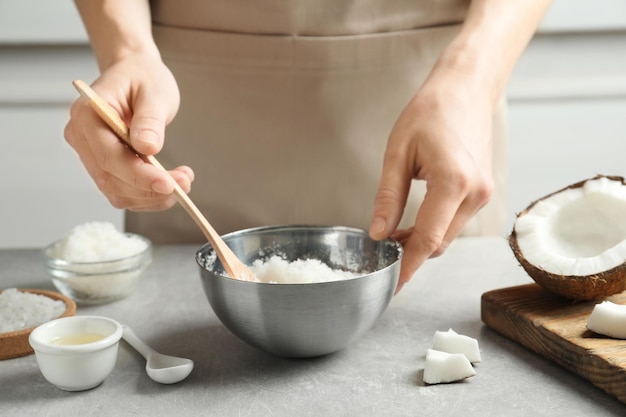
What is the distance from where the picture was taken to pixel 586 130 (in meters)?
2.66

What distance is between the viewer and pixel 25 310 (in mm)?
1065

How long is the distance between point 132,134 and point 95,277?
27cm

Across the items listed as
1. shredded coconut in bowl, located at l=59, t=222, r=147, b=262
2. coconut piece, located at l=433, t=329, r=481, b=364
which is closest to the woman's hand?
coconut piece, located at l=433, t=329, r=481, b=364

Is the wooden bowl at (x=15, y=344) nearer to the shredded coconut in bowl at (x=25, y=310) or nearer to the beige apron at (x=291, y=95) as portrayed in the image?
the shredded coconut in bowl at (x=25, y=310)

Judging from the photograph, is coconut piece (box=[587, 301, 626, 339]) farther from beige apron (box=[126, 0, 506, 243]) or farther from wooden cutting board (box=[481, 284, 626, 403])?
beige apron (box=[126, 0, 506, 243])

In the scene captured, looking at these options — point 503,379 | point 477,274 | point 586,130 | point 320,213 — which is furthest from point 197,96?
point 586,130

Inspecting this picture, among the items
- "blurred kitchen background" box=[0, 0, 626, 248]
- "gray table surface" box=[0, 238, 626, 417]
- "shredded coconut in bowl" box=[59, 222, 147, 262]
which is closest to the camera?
"gray table surface" box=[0, 238, 626, 417]

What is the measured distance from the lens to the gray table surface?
867 millimetres

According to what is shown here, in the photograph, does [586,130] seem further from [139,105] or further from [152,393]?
[152,393]

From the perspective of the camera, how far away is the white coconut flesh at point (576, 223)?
3.62 feet

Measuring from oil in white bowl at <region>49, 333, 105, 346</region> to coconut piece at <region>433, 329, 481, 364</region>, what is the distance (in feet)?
1.39

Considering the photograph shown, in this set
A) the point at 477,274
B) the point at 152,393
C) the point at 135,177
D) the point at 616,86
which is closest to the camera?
the point at 152,393

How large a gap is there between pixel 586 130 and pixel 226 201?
162 centimetres

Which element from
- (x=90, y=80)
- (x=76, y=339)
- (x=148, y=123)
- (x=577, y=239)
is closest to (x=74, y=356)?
(x=76, y=339)
